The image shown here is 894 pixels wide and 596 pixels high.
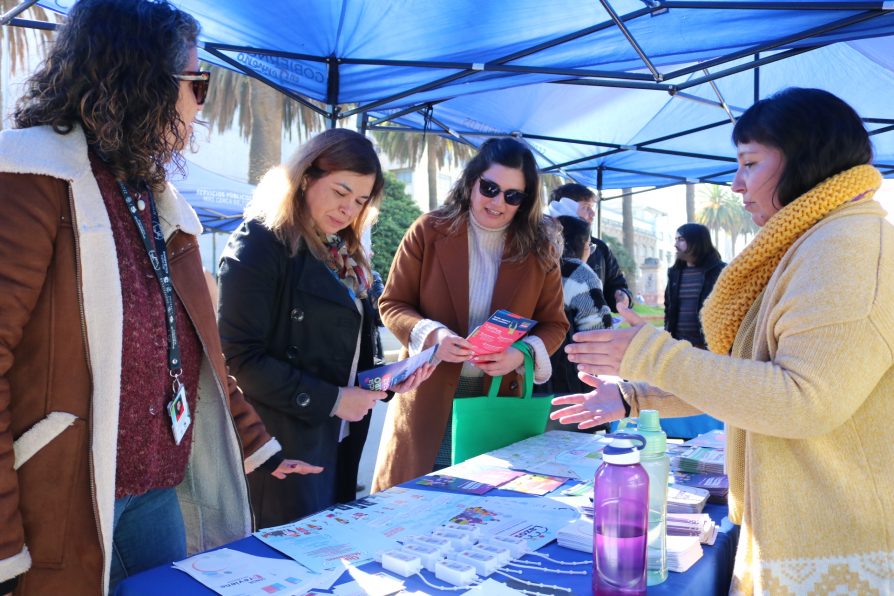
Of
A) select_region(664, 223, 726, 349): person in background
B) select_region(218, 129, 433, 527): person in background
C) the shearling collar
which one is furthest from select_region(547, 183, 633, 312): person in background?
the shearling collar

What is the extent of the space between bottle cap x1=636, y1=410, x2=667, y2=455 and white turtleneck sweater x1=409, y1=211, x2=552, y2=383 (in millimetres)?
1006

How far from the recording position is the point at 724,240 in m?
58.6

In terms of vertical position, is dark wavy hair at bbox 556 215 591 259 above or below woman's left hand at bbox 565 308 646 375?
above

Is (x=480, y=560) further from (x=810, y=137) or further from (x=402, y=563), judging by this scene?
(x=810, y=137)

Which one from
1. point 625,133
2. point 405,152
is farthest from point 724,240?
point 625,133

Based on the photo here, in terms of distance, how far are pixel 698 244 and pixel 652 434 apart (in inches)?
197

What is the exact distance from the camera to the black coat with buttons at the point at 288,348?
2172 millimetres

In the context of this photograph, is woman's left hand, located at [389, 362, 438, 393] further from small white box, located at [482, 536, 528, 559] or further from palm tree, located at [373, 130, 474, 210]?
palm tree, located at [373, 130, 474, 210]

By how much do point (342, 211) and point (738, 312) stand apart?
1.39m

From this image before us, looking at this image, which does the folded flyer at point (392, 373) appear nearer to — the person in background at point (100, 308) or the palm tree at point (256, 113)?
the person in background at point (100, 308)

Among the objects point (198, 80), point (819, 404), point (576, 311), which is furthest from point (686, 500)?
point (576, 311)

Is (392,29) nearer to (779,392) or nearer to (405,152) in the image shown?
(779,392)

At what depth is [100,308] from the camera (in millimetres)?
1236

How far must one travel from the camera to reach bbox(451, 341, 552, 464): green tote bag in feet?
7.61
